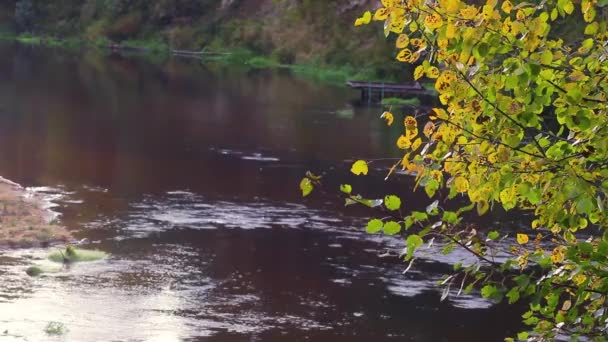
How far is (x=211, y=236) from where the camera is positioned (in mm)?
18016

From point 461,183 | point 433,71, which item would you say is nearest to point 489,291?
point 461,183

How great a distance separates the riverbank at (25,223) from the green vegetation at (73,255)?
2.72ft

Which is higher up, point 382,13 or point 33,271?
point 382,13

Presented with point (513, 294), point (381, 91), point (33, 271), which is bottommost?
point (33, 271)

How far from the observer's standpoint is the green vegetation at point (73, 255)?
15883mm

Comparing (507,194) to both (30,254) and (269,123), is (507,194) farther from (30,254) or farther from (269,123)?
(269,123)

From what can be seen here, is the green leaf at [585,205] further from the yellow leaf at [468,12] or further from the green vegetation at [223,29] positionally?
the green vegetation at [223,29]

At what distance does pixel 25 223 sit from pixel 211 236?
120 inches

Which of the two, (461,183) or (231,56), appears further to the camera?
(231,56)

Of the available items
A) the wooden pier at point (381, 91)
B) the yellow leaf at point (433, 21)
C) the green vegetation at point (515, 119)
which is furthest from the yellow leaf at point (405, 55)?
the wooden pier at point (381, 91)

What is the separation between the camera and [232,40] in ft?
216

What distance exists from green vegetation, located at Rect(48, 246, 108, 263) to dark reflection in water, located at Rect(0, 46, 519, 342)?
24 centimetres

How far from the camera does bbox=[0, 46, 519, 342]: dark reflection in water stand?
13633 millimetres

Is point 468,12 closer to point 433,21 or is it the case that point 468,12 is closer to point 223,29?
point 433,21
